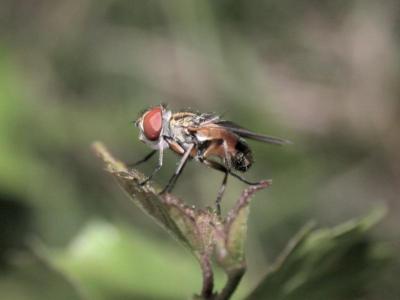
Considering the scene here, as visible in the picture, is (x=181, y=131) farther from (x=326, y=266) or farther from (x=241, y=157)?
(x=326, y=266)

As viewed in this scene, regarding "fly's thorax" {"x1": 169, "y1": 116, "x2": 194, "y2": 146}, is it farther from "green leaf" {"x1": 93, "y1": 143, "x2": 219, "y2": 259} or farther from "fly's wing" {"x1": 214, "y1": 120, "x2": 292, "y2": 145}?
"green leaf" {"x1": 93, "y1": 143, "x2": 219, "y2": 259}

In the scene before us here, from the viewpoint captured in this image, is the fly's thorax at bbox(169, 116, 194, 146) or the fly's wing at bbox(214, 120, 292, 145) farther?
the fly's thorax at bbox(169, 116, 194, 146)

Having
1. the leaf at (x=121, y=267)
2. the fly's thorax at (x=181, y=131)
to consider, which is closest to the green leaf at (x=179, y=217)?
the leaf at (x=121, y=267)

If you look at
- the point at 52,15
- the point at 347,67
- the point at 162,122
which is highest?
the point at 347,67

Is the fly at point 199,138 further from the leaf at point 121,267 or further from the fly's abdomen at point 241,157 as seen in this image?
the leaf at point 121,267

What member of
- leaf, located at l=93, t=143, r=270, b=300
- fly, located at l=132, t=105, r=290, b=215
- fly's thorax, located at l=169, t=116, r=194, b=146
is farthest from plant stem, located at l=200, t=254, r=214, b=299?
fly's thorax, located at l=169, t=116, r=194, b=146

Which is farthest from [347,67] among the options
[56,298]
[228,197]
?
[56,298]

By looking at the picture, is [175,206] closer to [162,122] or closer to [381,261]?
[381,261]
